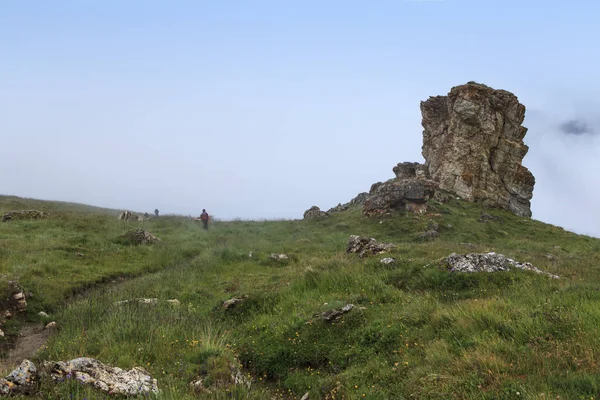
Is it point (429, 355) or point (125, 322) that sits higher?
point (429, 355)

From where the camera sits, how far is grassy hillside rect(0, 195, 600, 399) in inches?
228

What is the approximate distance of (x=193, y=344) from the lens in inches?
317

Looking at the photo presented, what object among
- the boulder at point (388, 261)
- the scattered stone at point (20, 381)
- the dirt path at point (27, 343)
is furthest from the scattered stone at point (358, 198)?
the scattered stone at point (20, 381)

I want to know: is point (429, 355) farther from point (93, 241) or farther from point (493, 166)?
point (493, 166)

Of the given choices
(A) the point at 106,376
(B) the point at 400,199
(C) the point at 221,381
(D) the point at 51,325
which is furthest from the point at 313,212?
(A) the point at 106,376

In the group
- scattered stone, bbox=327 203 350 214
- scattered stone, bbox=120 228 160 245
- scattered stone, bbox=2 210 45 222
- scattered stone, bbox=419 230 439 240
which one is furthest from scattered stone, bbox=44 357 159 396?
scattered stone, bbox=327 203 350 214

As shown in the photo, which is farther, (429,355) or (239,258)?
(239,258)

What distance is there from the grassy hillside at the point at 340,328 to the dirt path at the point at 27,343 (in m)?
0.55

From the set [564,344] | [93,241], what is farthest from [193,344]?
[93,241]

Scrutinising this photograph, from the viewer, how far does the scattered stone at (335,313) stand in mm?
9453

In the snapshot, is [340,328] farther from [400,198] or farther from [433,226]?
[400,198]

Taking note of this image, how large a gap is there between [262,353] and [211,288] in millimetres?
7140

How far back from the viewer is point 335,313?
9.53 m

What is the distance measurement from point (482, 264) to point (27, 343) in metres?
13.5
